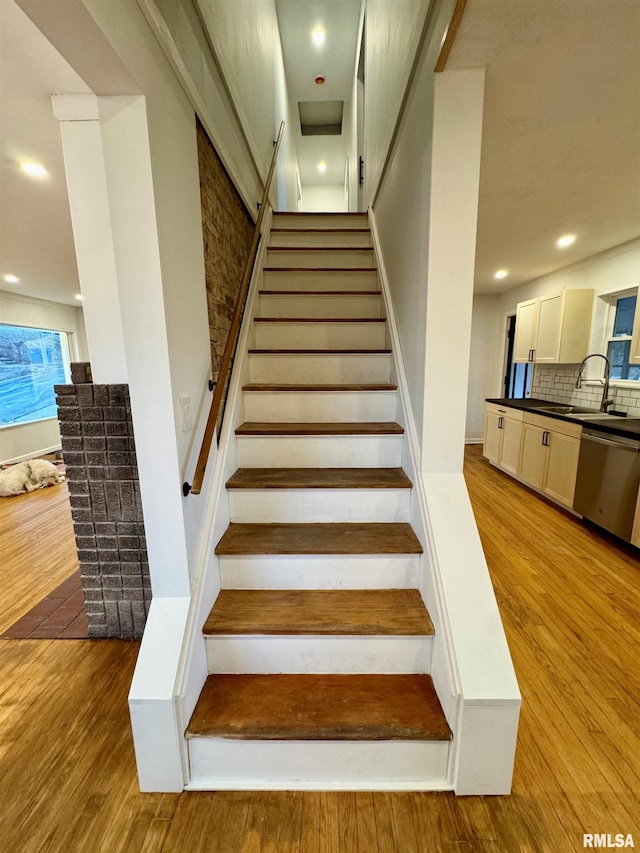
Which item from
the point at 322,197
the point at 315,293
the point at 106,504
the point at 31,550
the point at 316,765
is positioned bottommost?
the point at 31,550

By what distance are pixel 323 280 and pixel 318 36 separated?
4.25 meters

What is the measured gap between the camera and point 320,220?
11.6ft

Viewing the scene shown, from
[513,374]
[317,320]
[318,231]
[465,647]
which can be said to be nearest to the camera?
[465,647]

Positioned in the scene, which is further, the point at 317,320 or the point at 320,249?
the point at 320,249

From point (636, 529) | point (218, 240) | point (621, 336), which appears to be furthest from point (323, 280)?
point (621, 336)

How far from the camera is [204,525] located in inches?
56.2

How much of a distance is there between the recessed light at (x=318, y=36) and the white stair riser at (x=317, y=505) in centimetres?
600

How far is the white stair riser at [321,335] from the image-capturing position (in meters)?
2.40

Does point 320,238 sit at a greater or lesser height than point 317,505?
greater

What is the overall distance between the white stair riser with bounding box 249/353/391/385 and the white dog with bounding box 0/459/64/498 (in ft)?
12.5

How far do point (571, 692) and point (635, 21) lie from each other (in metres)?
2.40

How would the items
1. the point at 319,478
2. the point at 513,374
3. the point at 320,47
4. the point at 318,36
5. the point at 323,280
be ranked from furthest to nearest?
the point at 513,374 → the point at 320,47 → the point at 318,36 → the point at 323,280 → the point at 319,478

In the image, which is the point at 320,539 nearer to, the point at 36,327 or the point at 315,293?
the point at 315,293

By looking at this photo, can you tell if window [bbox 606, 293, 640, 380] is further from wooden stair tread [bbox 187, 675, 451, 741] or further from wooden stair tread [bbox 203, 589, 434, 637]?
wooden stair tread [bbox 187, 675, 451, 741]
